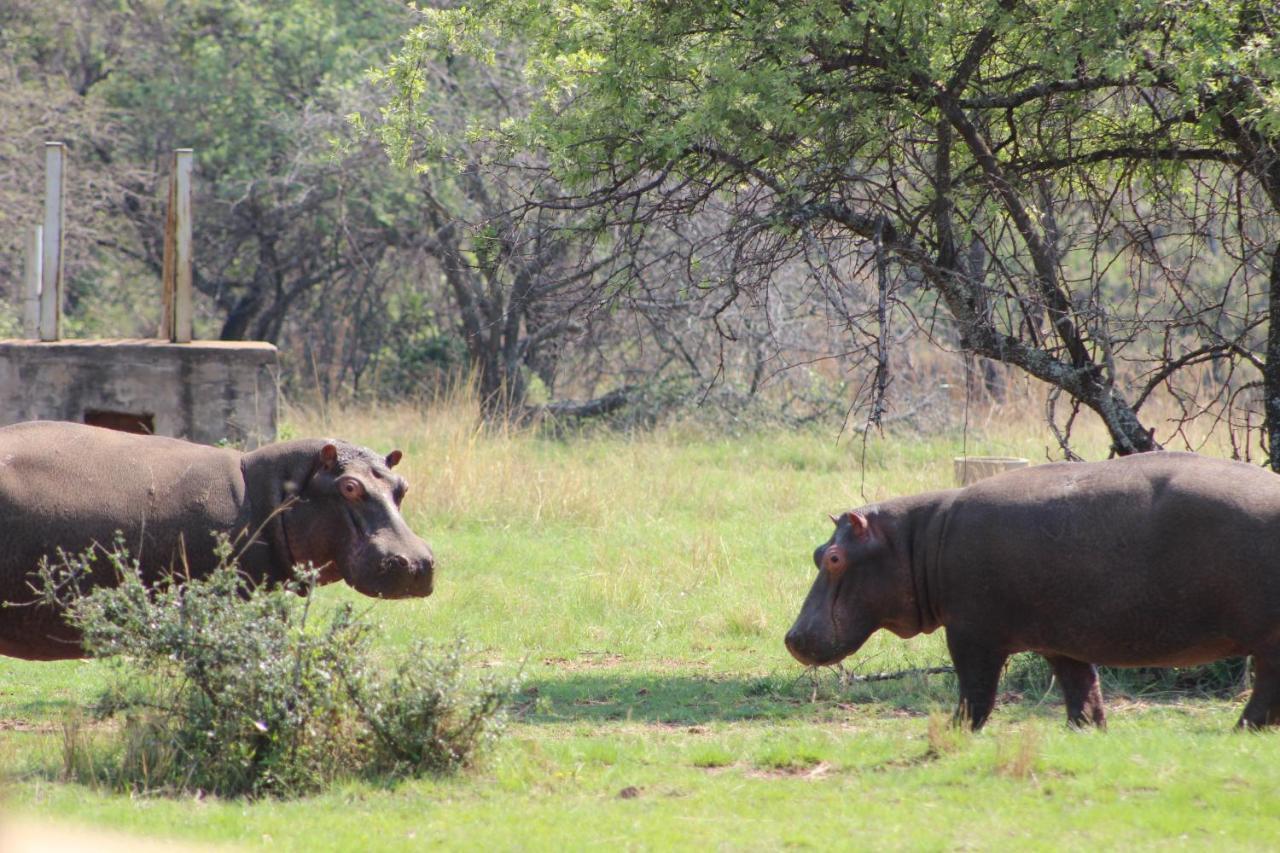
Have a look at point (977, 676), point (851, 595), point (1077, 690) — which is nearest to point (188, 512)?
point (851, 595)

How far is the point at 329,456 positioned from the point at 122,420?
5582 millimetres

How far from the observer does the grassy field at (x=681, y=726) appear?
4.84m

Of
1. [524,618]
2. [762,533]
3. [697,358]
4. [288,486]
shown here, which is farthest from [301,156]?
[288,486]

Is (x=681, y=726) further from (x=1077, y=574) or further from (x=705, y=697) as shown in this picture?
(x=1077, y=574)

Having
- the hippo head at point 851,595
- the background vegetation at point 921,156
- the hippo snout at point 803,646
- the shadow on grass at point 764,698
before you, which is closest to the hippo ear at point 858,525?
the hippo head at point 851,595

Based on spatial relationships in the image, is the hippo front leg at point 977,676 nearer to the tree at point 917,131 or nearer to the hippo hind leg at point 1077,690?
the hippo hind leg at point 1077,690

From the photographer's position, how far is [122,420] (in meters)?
11.7

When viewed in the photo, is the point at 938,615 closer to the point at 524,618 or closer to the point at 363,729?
the point at 363,729

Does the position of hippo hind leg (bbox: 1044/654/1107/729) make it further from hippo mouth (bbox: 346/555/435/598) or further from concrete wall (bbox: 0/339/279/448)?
concrete wall (bbox: 0/339/279/448)

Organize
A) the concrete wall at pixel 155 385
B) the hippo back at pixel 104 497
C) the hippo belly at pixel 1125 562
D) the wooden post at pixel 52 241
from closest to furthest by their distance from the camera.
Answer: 1. the hippo belly at pixel 1125 562
2. the hippo back at pixel 104 497
3. the concrete wall at pixel 155 385
4. the wooden post at pixel 52 241

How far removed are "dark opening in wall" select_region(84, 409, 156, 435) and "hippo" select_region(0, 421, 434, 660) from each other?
4.79 meters

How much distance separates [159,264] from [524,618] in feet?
47.7

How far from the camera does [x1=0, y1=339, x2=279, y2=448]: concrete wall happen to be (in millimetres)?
11367

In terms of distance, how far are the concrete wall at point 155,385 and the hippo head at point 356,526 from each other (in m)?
4.67
